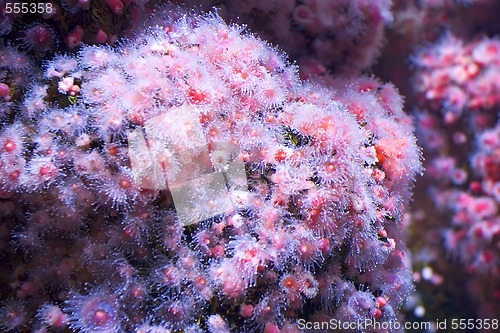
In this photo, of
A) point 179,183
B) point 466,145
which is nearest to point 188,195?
point 179,183

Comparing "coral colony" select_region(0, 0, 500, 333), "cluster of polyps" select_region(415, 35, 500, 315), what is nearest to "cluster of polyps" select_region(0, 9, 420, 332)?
"coral colony" select_region(0, 0, 500, 333)

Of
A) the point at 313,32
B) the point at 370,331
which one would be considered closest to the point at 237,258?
the point at 370,331

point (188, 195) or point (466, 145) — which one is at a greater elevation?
point (466, 145)

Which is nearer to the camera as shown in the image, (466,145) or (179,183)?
(179,183)

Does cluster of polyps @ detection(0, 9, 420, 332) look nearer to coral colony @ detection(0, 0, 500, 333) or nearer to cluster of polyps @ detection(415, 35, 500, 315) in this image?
coral colony @ detection(0, 0, 500, 333)

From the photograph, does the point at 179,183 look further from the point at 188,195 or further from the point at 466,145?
the point at 466,145

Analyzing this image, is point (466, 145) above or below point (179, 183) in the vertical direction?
above

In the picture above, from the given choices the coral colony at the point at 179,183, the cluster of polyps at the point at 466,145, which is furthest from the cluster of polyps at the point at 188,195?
the cluster of polyps at the point at 466,145
